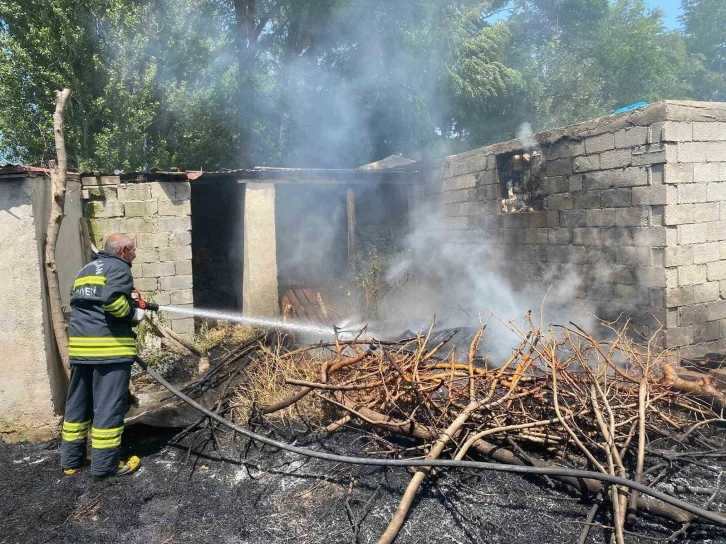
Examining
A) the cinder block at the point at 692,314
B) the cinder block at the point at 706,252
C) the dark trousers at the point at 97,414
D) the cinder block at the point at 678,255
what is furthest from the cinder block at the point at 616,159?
the dark trousers at the point at 97,414

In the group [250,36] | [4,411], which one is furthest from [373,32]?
[4,411]

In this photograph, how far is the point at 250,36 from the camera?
61.3 feet

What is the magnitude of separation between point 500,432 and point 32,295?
4736 mm

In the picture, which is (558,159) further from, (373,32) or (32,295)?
(373,32)

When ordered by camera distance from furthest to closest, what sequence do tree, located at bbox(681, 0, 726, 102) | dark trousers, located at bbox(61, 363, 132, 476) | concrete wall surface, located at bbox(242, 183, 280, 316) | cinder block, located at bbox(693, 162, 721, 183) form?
tree, located at bbox(681, 0, 726, 102), concrete wall surface, located at bbox(242, 183, 280, 316), cinder block, located at bbox(693, 162, 721, 183), dark trousers, located at bbox(61, 363, 132, 476)

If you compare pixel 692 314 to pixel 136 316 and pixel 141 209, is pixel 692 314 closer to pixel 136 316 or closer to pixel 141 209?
pixel 136 316

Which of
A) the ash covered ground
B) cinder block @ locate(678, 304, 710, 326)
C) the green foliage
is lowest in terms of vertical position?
the ash covered ground

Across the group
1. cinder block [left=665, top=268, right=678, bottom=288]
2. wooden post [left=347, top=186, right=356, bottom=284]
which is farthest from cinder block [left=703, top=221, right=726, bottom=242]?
wooden post [left=347, top=186, right=356, bottom=284]

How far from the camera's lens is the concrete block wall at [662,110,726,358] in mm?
6305

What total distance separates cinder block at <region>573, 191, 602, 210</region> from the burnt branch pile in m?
2.92

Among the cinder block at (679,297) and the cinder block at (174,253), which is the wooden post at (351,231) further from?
the cinder block at (679,297)

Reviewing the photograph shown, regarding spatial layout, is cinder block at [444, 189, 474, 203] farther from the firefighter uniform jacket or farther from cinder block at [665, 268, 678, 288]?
the firefighter uniform jacket

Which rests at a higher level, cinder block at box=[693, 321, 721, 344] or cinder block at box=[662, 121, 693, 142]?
cinder block at box=[662, 121, 693, 142]

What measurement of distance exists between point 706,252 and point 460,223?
184 inches
